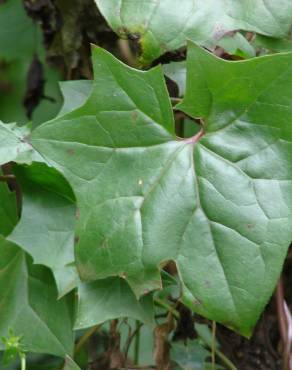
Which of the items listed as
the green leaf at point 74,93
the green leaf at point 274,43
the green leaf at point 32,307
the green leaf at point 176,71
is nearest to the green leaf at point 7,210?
the green leaf at point 32,307

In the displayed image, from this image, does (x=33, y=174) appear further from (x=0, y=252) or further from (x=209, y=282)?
(x=209, y=282)

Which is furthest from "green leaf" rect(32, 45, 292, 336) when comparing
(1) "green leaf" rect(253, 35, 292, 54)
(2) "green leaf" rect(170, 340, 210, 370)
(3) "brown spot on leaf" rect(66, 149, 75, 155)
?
(2) "green leaf" rect(170, 340, 210, 370)

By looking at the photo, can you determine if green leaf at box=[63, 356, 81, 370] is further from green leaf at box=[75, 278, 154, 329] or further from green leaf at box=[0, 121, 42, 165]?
green leaf at box=[0, 121, 42, 165]

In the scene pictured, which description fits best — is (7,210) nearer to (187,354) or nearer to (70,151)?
(70,151)

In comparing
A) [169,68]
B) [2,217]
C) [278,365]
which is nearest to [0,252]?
[2,217]

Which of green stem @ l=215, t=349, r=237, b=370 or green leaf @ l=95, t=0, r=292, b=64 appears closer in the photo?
green leaf @ l=95, t=0, r=292, b=64

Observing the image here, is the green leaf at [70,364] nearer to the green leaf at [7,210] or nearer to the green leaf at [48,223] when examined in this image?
the green leaf at [48,223]
